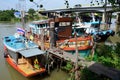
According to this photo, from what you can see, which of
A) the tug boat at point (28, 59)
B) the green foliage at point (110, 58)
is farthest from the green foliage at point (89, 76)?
the tug boat at point (28, 59)

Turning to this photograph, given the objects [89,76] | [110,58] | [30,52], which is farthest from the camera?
[30,52]

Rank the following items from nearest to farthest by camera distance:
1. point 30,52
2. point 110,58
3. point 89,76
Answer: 1. point 89,76
2. point 110,58
3. point 30,52

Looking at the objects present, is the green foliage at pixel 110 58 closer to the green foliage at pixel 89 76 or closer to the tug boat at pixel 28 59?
the green foliage at pixel 89 76

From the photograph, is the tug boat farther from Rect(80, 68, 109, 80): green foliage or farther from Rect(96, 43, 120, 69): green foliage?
Rect(80, 68, 109, 80): green foliage

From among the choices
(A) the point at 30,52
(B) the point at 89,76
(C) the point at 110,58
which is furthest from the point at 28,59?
(B) the point at 89,76

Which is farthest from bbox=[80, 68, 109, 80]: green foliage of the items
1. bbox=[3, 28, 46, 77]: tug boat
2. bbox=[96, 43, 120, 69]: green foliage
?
bbox=[3, 28, 46, 77]: tug boat

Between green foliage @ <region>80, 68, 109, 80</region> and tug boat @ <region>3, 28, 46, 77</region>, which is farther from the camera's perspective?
tug boat @ <region>3, 28, 46, 77</region>

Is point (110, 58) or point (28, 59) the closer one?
point (110, 58)

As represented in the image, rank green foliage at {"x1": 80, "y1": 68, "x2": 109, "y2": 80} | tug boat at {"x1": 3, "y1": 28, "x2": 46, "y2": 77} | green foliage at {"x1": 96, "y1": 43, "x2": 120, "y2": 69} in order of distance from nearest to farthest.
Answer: green foliage at {"x1": 80, "y1": 68, "x2": 109, "y2": 80}, green foliage at {"x1": 96, "y1": 43, "x2": 120, "y2": 69}, tug boat at {"x1": 3, "y1": 28, "x2": 46, "y2": 77}

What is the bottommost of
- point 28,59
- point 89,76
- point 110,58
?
point 28,59

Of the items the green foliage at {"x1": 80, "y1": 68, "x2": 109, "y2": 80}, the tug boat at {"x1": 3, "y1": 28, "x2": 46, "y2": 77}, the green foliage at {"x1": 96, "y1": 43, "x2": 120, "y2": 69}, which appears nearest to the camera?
the green foliage at {"x1": 80, "y1": 68, "x2": 109, "y2": 80}

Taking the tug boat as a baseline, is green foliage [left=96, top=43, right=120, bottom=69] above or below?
above

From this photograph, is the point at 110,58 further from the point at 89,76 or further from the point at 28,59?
the point at 28,59

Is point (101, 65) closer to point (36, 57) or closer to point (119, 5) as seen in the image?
point (119, 5)
